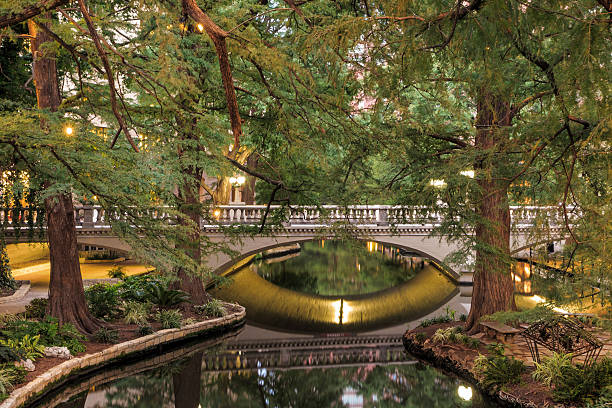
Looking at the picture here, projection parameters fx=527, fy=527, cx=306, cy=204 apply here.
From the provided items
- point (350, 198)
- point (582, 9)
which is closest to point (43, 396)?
point (350, 198)

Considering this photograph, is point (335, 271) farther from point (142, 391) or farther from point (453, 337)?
point (142, 391)

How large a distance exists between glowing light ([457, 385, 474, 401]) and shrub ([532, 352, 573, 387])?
1.23m

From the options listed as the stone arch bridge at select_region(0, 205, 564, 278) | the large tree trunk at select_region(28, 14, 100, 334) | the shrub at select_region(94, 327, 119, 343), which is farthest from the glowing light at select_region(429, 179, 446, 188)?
the large tree trunk at select_region(28, 14, 100, 334)

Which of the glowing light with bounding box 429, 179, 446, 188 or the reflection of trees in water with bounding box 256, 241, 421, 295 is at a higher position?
the glowing light with bounding box 429, 179, 446, 188

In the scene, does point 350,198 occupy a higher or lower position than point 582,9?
lower

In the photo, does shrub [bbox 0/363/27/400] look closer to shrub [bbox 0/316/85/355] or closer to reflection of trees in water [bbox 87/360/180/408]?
reflection of trees in water [bbox 87/360/180/408]

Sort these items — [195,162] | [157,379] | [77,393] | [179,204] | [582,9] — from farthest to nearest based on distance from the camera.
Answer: [179,204] → [195,162] → [157,379] → [77,393] → [582,9]

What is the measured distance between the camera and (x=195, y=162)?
1115 centimetres

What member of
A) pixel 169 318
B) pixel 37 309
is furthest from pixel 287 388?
pixel 37 309

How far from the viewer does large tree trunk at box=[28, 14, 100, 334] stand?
11.0 metres

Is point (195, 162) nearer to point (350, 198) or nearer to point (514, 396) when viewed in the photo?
point (350, 198)

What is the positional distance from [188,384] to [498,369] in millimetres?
5826

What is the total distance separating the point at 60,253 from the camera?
11.2 m

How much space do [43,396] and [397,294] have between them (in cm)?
1527
